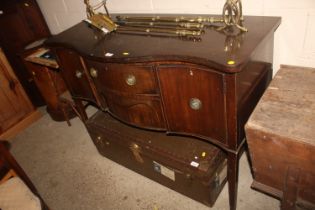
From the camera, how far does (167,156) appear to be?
1.74 m

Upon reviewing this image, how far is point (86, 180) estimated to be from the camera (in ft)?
7.26

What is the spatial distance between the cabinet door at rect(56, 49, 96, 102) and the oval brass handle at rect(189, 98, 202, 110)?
79 cm

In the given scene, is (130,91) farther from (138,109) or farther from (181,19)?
(181,19)

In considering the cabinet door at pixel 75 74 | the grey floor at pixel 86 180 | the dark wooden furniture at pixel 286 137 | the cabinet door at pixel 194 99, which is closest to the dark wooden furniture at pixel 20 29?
the grey floor at pixel 86 180

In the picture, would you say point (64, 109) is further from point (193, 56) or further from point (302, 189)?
point (302, 189)

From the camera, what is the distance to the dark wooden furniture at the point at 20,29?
8.75 feet

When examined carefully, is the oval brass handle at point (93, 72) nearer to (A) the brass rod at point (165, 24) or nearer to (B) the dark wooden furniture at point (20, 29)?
(A) the brass rod at point (165, 24)

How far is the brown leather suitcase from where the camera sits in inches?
65.3

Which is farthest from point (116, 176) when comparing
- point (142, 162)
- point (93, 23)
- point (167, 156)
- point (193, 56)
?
point (193, 56)

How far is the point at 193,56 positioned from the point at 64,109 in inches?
76.1

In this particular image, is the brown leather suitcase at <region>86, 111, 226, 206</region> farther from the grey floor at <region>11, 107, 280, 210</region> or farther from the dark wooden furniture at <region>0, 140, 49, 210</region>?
the dark wooden furniture at <region>0, 140, 49, 210</region>

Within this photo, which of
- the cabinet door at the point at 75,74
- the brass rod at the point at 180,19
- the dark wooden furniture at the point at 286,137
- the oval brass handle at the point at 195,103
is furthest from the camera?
the cabinet door at the point at 75,74

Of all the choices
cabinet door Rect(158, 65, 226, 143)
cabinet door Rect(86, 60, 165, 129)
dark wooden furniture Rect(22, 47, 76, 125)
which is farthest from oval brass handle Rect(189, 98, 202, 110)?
dark wooden furniture Rect(22, 47, 76, 125)

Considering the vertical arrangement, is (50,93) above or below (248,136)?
below
